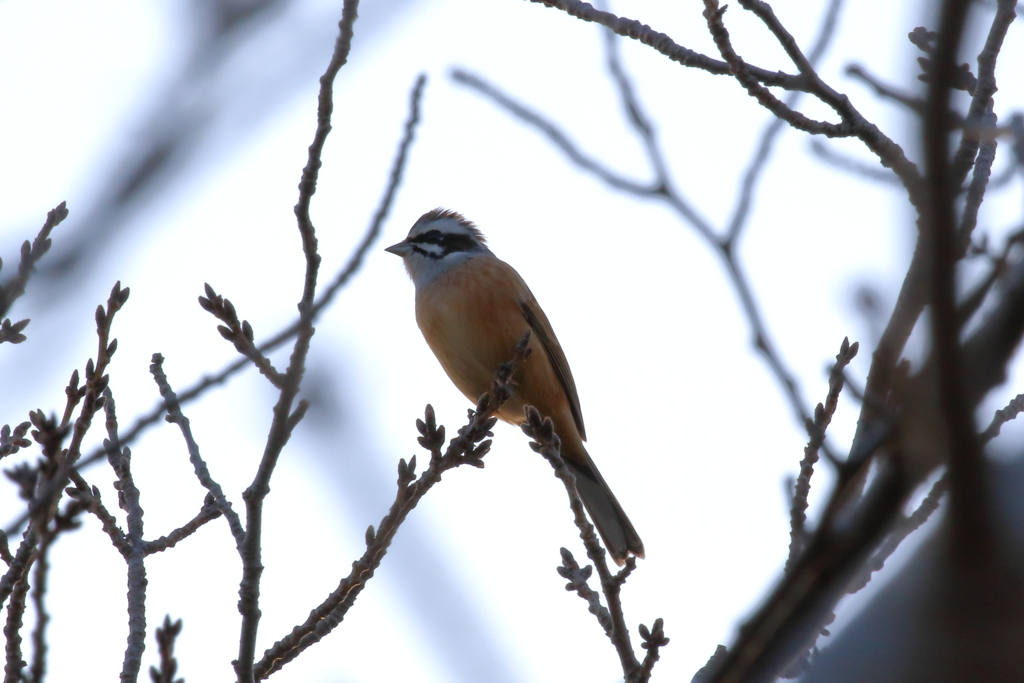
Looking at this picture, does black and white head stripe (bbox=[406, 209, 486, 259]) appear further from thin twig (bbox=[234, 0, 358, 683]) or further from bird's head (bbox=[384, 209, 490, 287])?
thin twig (bbox=[234, 0, 358, 683])

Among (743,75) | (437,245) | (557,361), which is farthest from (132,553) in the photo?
(437,245)

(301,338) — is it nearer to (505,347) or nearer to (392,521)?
(392,521)

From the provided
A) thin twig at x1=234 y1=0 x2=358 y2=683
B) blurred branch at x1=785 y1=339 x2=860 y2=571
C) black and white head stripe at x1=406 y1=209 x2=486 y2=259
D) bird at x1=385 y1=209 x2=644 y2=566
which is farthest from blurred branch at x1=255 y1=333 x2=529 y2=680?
black and white head stripe at x1=406 y1=209 x2=486 y2=259

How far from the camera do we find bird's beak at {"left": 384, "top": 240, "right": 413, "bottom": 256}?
6.89 metres

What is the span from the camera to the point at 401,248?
693 centimetres

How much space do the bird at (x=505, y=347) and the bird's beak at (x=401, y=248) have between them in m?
0.20

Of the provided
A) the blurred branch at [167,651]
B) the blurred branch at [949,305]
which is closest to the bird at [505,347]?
the blurred branch at [167,651]

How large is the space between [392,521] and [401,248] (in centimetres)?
373

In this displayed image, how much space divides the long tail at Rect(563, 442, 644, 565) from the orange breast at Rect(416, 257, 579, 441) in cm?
20

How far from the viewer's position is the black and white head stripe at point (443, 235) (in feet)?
22.4

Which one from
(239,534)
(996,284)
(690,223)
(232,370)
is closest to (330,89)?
(232,370)

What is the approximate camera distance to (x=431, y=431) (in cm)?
396

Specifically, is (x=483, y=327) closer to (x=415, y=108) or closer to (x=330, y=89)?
(x=415, y=108)

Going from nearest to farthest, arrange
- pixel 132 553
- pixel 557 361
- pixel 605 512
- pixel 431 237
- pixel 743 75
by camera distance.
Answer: pixel 743 75 < pixel 132 553 < pixel 605 512 < pixel 557 361 < pixel 431 237
